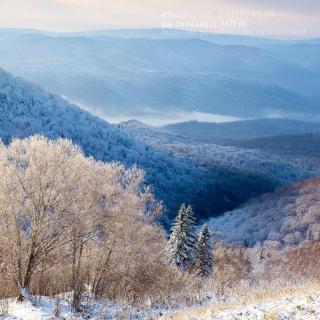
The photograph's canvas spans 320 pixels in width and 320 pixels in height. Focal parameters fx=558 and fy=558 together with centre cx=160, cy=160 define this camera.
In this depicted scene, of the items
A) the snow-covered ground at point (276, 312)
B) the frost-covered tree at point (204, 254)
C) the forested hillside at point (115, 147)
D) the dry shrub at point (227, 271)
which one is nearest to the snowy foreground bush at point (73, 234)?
the dry shrub at point (227, 271)

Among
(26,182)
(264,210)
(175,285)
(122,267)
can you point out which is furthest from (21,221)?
(264,210)

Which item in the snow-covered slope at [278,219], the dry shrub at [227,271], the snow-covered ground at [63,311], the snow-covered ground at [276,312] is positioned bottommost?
the snow-covered slope at [278,219]

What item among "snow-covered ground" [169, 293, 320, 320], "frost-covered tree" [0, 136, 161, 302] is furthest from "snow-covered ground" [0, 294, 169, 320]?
"snow-covered ground" [169, 293, 320, 320]

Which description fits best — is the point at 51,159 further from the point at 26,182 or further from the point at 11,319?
the point at 11,319

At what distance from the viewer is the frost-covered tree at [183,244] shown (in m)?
47.5

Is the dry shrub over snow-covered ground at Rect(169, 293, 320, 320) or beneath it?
beneath

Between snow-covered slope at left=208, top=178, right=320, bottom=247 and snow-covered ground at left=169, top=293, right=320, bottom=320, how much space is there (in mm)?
97847

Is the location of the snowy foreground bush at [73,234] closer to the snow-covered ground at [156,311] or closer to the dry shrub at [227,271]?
the snow-covered ground at [156,311]

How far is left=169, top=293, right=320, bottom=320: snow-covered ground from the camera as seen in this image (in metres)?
15.8

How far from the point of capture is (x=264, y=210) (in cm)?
15188

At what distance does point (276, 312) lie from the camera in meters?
16.0

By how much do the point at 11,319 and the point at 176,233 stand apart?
29.5 meters

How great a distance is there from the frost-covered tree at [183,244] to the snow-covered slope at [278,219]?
6814 centimetres

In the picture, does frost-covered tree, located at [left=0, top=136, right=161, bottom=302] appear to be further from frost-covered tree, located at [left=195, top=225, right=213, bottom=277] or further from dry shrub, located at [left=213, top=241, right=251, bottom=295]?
frost-covered tree, located at [left=195, top=225, right=213, bottom=277]
